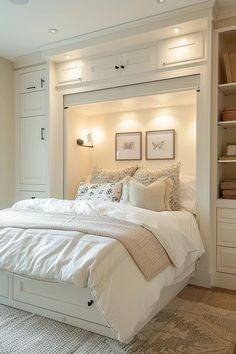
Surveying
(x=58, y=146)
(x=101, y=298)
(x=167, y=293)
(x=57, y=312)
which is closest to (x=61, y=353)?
(x=57, y=312)

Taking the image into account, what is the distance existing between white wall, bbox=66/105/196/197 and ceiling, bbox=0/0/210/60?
97cm

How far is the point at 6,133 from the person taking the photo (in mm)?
4020

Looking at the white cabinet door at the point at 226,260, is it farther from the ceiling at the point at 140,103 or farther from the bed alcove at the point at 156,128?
the ceiling at the point at 140,103

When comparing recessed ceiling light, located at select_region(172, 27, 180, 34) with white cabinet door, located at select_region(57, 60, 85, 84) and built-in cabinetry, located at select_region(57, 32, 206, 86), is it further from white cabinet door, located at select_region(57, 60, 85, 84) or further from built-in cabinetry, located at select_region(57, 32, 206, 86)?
white cabinet door, located at select_region(57, 60, 85, 84)

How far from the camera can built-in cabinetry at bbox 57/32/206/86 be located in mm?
2949

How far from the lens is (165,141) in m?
3.61

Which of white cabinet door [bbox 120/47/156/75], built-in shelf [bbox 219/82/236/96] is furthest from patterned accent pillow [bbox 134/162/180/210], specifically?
white cabinet door [bbox 120/47/156/75]

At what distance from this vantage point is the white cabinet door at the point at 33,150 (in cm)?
385

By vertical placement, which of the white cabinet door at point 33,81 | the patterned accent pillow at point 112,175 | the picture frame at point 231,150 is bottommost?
the patterned accent pillow at point 112,175

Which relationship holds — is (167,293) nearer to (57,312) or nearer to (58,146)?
(57,312)

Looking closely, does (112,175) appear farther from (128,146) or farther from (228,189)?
(228,189)

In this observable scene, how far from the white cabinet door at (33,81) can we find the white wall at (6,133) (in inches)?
7.1

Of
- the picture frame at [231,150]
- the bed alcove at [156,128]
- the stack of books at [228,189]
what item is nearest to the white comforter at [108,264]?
the bed alcove at [156,128]

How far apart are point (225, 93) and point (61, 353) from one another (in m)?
2.66
